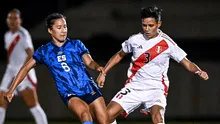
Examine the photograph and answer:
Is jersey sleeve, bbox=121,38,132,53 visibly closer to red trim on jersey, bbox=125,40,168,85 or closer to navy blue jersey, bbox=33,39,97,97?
red trim on jersey, bbox=125,40,168,85

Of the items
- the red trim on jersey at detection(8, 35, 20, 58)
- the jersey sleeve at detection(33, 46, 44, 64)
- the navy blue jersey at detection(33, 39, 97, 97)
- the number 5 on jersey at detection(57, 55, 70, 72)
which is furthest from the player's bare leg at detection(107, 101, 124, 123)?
the red trim on jersey at detection(8, 35, 20, 58)

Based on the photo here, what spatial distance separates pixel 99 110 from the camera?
30.3 feet

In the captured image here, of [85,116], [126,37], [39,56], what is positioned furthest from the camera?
[126,37]

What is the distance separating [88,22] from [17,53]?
871 centimetres

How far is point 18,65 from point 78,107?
4.24m

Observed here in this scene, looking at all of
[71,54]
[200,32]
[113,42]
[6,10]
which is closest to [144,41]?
[71,54]

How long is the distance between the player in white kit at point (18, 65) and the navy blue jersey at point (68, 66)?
3269 mm

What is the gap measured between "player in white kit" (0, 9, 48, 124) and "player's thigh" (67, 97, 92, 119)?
11.8ft

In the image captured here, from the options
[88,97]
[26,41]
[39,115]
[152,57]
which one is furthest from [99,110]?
[26,41]

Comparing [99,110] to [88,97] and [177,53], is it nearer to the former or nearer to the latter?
[88,97]

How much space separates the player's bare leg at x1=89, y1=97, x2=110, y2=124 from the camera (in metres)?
9.23

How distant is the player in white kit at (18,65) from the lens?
1274 cm

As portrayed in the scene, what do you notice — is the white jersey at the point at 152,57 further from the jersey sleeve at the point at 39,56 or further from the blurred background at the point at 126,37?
the blurred background at the point at 126,37

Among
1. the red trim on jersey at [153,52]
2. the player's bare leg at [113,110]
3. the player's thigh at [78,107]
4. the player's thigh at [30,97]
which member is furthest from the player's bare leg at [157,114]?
the player's thigh at [30,97]
